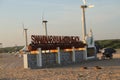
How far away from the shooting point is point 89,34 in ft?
156

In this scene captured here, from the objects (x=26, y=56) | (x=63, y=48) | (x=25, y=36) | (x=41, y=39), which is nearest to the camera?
(x=26, y=56)

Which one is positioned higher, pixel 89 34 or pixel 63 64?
pixel 89 34

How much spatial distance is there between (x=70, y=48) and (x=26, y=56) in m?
8.07

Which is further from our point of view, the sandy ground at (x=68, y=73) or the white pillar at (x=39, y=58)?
the white pillar at (x=39, y=58)

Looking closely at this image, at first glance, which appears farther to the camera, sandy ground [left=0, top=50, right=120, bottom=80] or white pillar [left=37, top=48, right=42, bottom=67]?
white pillar [left=37, top=48, right=42, bottom=67]

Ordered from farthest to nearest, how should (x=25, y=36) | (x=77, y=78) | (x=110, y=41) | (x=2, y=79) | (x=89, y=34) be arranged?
(x=110, y=41)
(x=25, y=36)
(x=89, y=34)
(x=2, y=79)
(x=77, y=78)

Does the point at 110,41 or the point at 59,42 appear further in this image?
the point at 110,41

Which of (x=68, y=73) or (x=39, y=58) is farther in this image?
(x=39, y=58)

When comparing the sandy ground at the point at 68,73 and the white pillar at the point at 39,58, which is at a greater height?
the white pillar at the point at 39,58

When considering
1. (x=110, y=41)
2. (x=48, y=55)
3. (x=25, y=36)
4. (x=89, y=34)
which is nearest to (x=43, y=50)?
(x=48, y=55)

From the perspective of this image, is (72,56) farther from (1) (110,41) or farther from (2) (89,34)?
(1) (110,41)

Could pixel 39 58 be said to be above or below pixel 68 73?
above

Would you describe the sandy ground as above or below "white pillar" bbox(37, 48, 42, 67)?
below

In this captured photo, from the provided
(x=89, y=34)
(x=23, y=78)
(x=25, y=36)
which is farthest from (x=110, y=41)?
(x=23, y=78)
